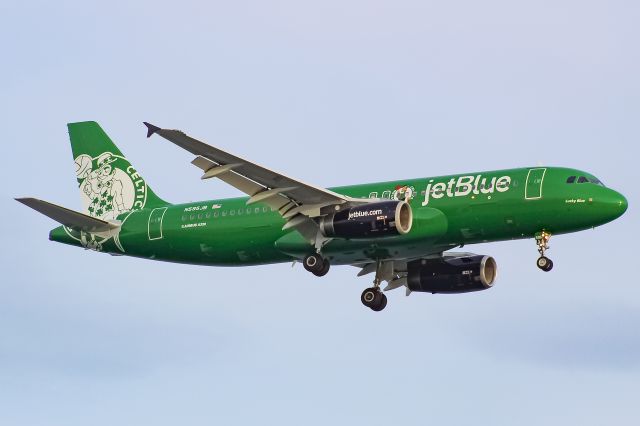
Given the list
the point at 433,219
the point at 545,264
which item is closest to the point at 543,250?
the point at 545,264

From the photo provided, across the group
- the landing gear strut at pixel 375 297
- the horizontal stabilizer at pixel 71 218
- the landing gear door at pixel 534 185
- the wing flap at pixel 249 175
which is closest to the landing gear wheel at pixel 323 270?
the wing flap at pixel 249 175

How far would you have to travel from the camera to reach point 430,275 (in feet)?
199

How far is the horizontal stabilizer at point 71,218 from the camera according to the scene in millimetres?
57688

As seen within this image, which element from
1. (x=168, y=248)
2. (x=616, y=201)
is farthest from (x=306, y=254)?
(x=616, y=201)

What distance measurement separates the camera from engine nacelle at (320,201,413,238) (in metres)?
53.5

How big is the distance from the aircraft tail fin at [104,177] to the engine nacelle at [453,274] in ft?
39.1

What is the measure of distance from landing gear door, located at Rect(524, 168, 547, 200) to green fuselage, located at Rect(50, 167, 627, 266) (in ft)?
0.12

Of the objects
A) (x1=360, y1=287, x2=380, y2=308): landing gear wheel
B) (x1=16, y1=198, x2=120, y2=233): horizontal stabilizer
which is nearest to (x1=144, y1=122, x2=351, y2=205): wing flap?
(x1=360, y1=287, x2=380, y2=308): landing gear wheel

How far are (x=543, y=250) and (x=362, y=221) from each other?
7.04 meters

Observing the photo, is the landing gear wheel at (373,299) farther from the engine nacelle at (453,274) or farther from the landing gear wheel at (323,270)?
the landing gear wheel at (323,270)

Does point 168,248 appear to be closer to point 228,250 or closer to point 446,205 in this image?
point 228,250

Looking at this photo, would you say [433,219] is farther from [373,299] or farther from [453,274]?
[373,299]

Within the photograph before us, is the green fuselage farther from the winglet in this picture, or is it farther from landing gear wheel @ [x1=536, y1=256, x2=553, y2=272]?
the winglet

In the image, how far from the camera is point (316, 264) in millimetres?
56625
